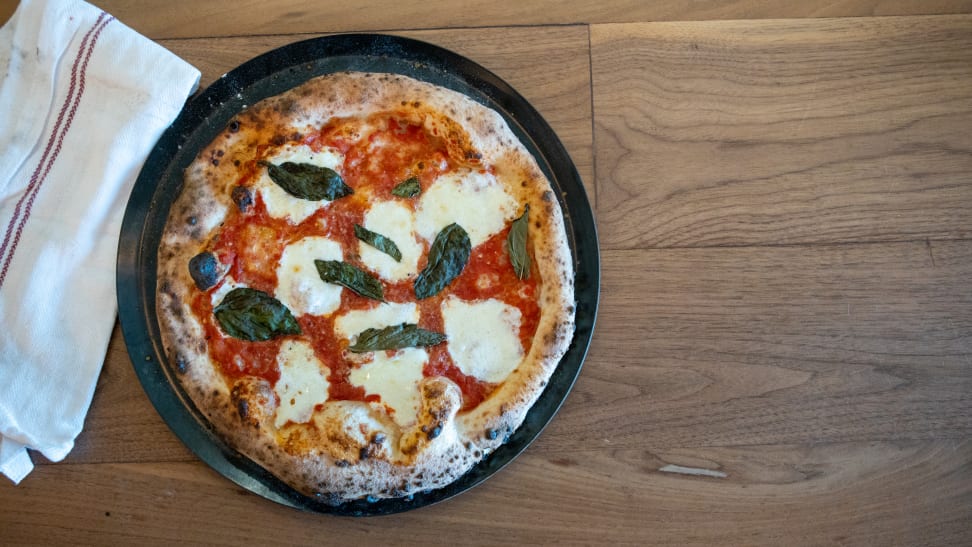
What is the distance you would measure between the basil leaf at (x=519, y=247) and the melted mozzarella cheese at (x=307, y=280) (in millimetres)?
545

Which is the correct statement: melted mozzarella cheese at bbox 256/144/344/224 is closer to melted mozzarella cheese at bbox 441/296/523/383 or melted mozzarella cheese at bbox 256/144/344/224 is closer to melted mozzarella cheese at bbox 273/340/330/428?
melted mozzarella cheese at bbox 273/340/330/428

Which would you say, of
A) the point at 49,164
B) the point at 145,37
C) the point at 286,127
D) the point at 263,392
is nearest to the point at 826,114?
the point at 286,127

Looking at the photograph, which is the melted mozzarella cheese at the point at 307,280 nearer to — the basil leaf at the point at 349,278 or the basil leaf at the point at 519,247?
the basil leaf at the point at 349,278

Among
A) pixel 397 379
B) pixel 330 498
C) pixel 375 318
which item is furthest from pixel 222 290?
pixel 330 498

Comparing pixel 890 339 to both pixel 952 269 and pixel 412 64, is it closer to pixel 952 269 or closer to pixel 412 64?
pixel 952 269

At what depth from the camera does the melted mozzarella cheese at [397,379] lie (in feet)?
7.79

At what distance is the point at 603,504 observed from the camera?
2650 mm

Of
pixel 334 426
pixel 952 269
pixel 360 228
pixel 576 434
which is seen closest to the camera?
pixel 334 426

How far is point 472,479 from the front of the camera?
2.49 meters

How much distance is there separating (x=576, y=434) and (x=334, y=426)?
847 mm

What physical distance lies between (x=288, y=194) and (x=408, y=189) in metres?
0.38

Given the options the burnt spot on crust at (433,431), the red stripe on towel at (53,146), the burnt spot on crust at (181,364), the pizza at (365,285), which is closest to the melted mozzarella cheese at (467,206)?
the pizza at (365,285)

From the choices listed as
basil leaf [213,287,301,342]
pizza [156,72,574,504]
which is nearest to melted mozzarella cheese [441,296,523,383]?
pizza [156,72,574,504]

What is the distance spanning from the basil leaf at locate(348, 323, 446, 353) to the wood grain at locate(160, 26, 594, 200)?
82cm
